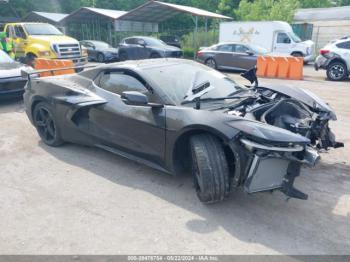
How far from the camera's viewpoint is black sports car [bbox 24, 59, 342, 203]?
2.96m

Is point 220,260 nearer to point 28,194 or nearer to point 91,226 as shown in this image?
point 91,226

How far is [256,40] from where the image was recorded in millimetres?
19344

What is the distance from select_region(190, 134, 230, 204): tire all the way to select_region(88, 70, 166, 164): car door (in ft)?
1.73

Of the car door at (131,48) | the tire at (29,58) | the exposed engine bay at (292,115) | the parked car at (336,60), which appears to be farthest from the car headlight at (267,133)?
the car door at (131,48)

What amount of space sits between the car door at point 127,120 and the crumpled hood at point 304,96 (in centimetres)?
183

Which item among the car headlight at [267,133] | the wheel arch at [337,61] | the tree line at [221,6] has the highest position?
the tree line at [221,6]

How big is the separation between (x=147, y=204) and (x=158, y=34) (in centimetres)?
A: 2751

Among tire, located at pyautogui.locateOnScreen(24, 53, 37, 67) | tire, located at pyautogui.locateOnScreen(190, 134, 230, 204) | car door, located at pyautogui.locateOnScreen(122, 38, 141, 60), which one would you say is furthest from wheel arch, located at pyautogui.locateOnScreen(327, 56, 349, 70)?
tire, located at pyautogui.locateOnScreen(24, 53, 37, 67)

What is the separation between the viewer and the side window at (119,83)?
395 centimetres

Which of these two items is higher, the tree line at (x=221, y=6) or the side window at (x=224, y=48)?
the tree line at (x=221, y=6)

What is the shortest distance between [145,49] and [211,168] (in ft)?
47.8

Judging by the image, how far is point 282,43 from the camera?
18.1 metres

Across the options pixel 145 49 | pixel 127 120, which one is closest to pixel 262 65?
pixel 145 49

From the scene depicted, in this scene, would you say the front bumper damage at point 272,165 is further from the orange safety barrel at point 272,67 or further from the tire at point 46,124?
the orange safety barrel at point 272,67
